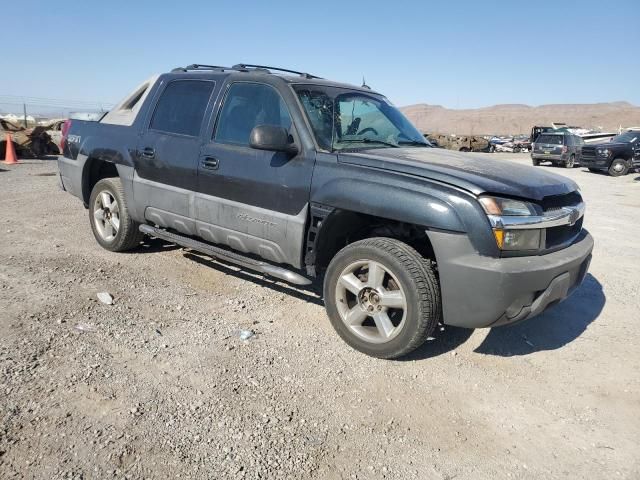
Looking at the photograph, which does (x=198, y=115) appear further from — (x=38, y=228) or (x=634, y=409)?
(x=634, y=409)

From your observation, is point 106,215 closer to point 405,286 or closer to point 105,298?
point 105,298

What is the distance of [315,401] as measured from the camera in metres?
2.99

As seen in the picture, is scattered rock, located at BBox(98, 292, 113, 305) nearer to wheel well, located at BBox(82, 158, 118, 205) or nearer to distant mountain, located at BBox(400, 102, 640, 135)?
wheel well, located at BBox(82, 158, 118, 205)

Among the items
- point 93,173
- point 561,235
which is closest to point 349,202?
point 561,235

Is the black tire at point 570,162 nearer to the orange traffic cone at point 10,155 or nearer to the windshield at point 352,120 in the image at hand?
the windshield at point 352,120

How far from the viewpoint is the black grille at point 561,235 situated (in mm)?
3344

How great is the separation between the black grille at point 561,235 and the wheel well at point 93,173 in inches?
177

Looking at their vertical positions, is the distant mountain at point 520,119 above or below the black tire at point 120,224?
above

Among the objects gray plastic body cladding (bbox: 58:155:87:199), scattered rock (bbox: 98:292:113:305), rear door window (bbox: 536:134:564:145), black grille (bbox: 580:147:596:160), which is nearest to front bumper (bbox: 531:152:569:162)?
rear door window (bbox: 536:134:564:145)

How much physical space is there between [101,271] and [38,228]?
2121 mm

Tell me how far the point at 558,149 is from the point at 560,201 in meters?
22.1

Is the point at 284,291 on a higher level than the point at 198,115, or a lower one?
lower

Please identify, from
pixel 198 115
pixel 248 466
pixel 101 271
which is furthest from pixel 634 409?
pixel 101 271

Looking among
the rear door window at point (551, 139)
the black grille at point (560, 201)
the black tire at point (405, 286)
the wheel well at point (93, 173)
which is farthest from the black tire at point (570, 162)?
the black tire at point (405, 286)
